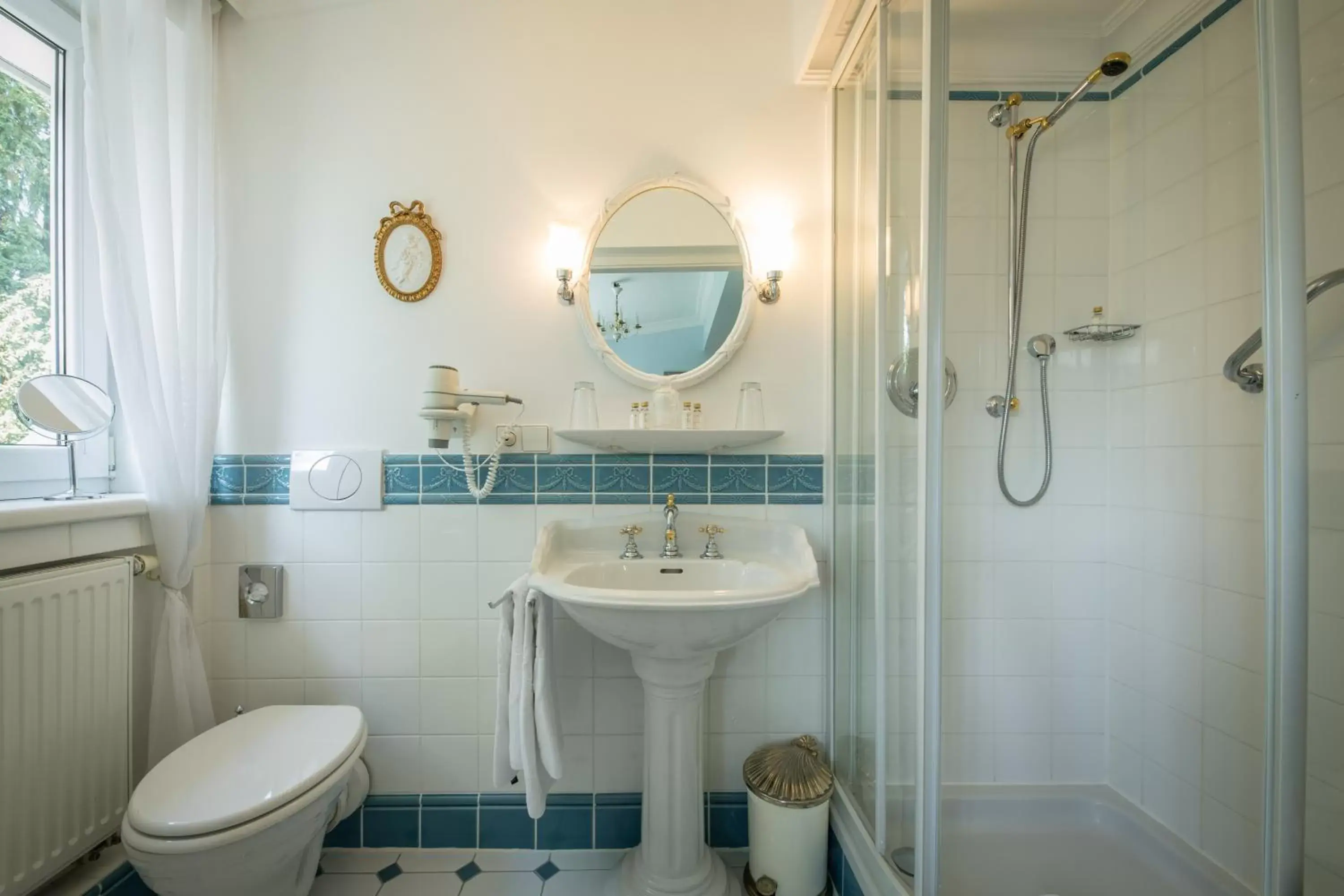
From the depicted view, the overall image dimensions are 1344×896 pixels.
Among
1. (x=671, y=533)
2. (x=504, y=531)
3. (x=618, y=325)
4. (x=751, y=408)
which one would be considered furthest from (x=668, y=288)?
(x=504, y=531)

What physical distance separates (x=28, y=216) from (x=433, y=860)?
1.90 meters

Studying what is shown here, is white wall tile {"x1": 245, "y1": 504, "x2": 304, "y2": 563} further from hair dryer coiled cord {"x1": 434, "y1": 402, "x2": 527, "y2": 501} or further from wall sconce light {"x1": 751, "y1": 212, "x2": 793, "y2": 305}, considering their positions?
wall sconce light {"x1": 751, "y1": 212, "x2": 793, "y2": 305}

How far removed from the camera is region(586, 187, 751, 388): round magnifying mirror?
4.99 feet

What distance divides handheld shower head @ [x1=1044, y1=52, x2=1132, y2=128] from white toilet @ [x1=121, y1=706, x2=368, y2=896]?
222cm

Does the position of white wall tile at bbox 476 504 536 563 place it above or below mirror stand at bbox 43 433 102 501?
below

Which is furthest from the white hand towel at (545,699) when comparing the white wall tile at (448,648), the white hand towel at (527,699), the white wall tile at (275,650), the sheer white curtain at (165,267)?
the sheer white curtain at (165,267)

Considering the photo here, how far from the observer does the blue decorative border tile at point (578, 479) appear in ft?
5.00

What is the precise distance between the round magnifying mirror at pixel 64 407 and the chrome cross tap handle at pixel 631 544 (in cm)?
124

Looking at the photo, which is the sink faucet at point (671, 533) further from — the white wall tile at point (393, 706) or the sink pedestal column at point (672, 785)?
the white wall tile at point (393, 706)

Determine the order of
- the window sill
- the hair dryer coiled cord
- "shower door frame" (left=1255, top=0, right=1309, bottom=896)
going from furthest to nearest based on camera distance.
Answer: the hair dryer coiled cord
the window sill
"shower door frame" (left=1255, top=0, right=1309, bottom=896)

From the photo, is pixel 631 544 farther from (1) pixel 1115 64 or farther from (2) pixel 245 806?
(1) pixel 1115 64

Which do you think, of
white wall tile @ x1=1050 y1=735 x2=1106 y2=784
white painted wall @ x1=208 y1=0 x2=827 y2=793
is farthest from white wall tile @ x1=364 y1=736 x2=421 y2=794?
white wall tile @ x1=1050 y1=735 x2=1106 y2=784

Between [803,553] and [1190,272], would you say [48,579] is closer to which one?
[803,553]

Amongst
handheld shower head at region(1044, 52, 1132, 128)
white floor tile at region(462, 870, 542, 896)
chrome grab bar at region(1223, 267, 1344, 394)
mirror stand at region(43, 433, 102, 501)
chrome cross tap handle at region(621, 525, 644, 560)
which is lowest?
white floor tile at region(462, 870, 542, 896)
